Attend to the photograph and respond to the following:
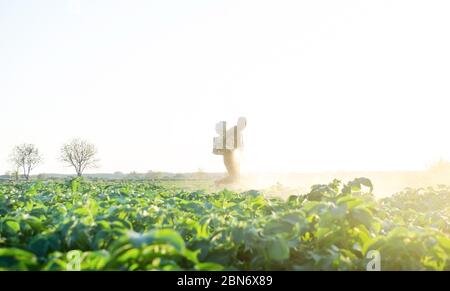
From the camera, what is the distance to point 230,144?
28.6 m

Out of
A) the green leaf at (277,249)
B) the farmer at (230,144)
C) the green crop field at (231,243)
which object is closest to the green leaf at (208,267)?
the green crop field at (231,243)

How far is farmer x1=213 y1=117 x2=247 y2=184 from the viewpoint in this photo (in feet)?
93.7

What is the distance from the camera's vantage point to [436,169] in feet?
115

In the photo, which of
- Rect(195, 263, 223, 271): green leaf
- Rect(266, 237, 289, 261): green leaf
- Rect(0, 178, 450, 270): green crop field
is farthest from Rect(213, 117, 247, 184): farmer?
Rect(195, 263, 223, 271): green leaf

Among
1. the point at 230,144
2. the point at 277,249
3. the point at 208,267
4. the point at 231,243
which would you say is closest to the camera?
the point at 208,267

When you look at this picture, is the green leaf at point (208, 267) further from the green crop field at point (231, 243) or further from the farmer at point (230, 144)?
the farmer at point (230, 144)

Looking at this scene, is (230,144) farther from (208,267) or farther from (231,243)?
(208,267)

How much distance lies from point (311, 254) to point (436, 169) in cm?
3600

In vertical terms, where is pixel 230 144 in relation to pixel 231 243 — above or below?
above

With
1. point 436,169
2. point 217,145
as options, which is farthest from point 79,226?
point 436,169

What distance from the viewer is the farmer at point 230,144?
93.7ft

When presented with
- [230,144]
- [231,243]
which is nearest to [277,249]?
[231,243]

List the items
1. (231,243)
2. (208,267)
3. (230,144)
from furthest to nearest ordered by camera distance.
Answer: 1. (230,144)
2. (231,243)
3. (208,267)
